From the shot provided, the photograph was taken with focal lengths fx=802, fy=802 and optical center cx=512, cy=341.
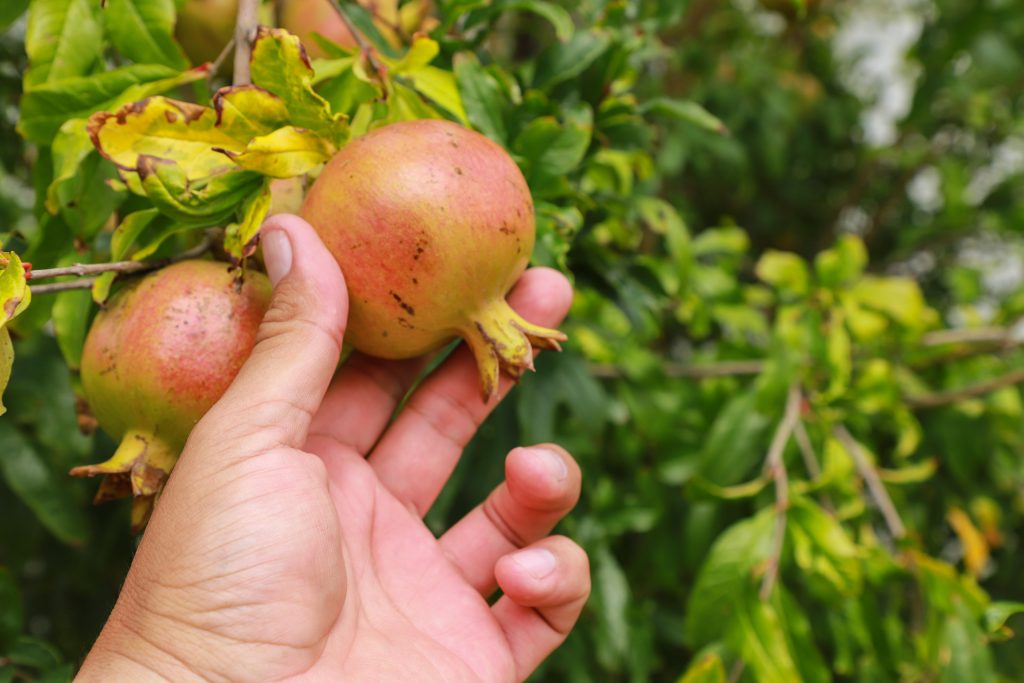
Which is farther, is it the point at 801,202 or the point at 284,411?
the point at 801,202

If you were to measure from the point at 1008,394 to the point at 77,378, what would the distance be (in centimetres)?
160

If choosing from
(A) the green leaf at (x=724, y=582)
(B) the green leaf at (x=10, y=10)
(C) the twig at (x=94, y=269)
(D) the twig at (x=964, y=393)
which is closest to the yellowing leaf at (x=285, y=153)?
(C) the twig at (x=94, y=269)

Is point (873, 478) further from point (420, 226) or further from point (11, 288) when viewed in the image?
point (11, 288)

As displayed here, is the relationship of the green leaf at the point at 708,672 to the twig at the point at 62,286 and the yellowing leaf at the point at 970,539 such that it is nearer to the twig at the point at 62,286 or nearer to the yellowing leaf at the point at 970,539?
the twig at the point at 62,286

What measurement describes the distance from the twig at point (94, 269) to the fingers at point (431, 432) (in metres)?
0.29

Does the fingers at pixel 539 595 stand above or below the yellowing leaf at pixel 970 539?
above

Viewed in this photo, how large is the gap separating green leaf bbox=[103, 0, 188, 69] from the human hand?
0.27 metres

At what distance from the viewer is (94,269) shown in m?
0.67

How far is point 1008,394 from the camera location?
1570mm

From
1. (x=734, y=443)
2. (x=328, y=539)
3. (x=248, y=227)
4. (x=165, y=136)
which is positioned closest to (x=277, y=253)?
(x=248, y=227)

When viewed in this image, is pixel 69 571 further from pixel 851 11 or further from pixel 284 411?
pixel 851 11

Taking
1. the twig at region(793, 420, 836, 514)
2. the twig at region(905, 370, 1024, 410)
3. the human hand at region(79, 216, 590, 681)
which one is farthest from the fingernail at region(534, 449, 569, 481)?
the twig at region(905, 370, 1024, 410)

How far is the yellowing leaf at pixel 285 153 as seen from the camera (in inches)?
26.0

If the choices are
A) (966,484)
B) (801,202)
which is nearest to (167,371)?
(966,484)
